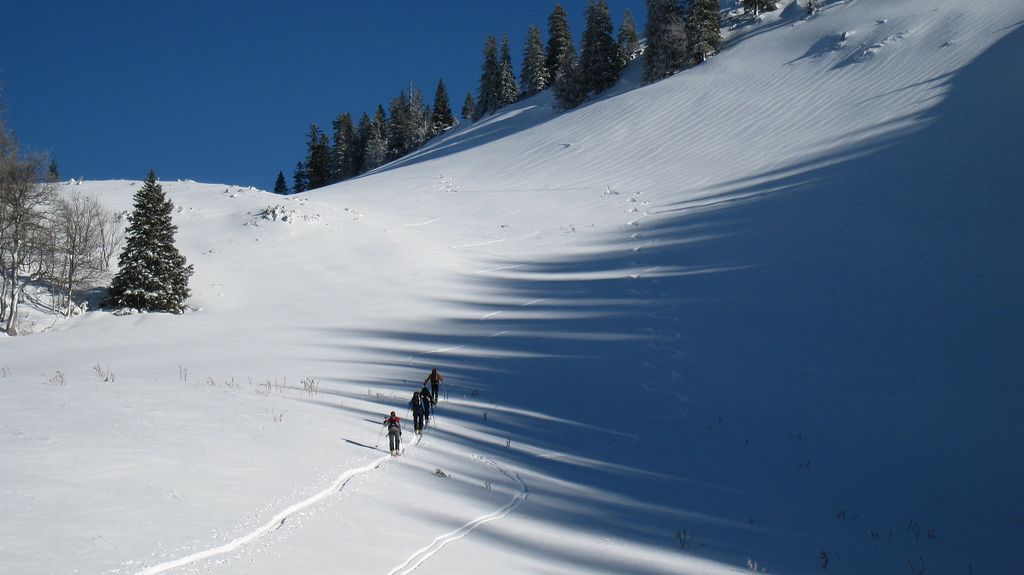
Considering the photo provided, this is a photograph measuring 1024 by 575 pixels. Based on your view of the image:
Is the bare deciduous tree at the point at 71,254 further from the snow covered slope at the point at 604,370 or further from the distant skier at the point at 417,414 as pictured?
the distant skier at the point at 417,414

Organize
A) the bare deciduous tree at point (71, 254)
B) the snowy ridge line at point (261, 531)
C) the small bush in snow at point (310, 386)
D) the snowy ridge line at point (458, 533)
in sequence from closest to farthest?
the snowy ridge line at point (261, 531) < the snowy ridge line at point (458, 533) < the small bush in snow at point (310, 386) < the bare deciduous tree at point (71, 254)

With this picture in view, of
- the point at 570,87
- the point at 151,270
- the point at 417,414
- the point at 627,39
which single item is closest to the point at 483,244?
the point at 151,270

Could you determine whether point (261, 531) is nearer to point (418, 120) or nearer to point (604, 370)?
point (604, 370)

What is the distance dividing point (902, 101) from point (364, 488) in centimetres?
3567

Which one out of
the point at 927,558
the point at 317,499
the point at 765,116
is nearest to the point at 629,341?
the point at 927,558

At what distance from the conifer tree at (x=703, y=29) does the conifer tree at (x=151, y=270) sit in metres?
43.1

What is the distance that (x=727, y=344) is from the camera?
17312 millimetres

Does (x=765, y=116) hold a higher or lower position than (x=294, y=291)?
higher

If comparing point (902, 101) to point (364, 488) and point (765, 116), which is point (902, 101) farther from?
point (364, 488)

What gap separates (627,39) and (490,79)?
799 inches

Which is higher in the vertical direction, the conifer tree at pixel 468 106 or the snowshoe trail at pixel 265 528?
the conifer tree at pixel 468 106

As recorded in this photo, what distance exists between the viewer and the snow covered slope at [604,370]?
714cm

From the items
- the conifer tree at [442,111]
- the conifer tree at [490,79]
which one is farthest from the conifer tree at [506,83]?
the conifer tree at [442,111]

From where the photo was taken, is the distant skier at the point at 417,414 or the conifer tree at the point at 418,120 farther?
the conifer tree at the point at 418,120
